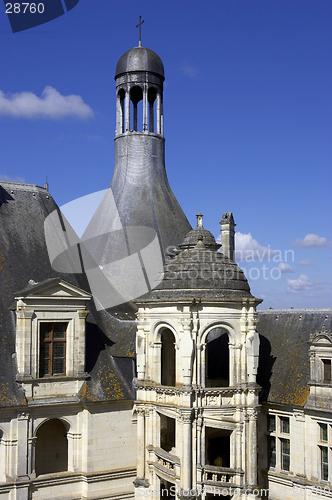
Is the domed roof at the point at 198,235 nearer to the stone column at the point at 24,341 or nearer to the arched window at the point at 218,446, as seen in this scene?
the stone column at the point at 24,341

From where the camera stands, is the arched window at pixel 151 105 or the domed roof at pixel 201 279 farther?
the arched window at pixel 151 105

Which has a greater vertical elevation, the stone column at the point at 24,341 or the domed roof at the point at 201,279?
the domed roof at the point at 201,279

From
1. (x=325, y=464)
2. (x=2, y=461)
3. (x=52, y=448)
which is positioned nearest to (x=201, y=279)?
(x=325, y=464)

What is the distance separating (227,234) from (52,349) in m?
12.5

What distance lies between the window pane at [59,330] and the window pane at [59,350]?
338mm

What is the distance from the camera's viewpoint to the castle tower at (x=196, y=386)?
22.7 meters

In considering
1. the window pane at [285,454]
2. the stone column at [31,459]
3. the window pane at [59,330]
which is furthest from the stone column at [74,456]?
the window pane at [285,454]

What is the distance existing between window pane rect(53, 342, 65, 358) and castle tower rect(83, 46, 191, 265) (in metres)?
8.96

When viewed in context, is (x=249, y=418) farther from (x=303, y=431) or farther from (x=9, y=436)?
(x=9, y=436)

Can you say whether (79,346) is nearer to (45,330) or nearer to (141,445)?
(45,330)

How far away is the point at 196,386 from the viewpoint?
75.3ft

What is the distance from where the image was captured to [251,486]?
2289 centimetres

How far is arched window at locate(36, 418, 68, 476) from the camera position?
2570 centimetres

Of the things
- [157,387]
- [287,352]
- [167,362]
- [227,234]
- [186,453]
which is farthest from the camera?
[227,234]
